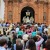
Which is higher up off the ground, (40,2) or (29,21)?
(40,2)

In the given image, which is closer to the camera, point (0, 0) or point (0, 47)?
point (0, 47)

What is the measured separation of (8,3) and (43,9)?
4.82 metres

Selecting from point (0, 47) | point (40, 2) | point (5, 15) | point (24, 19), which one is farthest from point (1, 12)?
point (0, 47)

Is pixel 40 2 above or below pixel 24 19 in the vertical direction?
above

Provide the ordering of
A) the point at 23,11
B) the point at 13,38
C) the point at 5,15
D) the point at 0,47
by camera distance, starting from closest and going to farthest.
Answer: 1. the point at 0,47
2. the point at 13,38
3. the point at 5,15
4. the point at 23,11

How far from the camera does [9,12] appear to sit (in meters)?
33.6

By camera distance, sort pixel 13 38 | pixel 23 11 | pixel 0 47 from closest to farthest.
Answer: pixel 0 47, pixel 13 38, pixel 23 11

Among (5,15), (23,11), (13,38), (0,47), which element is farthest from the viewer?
(23,11)

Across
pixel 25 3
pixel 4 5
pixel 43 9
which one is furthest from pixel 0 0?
pixel 43 9

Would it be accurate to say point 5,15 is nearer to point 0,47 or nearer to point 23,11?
point 23,11

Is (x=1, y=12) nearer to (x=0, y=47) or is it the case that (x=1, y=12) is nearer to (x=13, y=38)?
(x=13, y=38)

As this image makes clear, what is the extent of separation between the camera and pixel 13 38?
9773mm

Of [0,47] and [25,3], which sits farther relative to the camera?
[25,3]

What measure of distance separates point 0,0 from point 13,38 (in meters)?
24.8
